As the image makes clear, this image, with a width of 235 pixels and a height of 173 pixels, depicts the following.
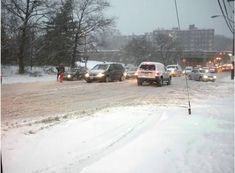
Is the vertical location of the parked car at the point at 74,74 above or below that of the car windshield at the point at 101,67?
below

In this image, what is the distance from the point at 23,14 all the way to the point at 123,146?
141ft

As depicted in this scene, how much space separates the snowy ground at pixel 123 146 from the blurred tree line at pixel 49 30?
3070 centimetres

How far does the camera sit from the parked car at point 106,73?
113 feet

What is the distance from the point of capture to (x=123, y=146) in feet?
28.1

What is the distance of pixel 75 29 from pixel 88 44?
321 centimetres

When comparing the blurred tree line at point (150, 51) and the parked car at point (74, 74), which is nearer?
the blurred tree line at point (150, 51)

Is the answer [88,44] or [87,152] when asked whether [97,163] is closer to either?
[87,152]

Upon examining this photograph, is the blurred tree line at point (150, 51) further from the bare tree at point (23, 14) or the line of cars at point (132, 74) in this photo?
the bare tree at point (23, 14)

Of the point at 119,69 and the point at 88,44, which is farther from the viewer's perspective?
the point at 88,44

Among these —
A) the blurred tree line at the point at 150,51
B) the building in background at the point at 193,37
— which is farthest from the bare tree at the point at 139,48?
the building in background at the point at 193,37

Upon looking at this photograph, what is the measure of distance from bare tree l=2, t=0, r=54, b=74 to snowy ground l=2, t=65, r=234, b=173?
36.8m

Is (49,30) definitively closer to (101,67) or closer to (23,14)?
(23,14)

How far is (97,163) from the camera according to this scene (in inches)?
284

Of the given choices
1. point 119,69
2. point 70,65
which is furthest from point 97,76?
point 70,65
